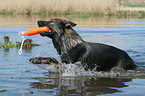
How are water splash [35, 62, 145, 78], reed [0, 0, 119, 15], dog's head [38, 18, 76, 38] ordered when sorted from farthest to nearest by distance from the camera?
reed [0, 0, 119, 15] → water splash [35, 62, 145, 78] → dog's head [38, 18, 76, 38]

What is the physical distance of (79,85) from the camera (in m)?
7.46

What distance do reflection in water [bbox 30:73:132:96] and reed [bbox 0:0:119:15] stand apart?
25.2 meters

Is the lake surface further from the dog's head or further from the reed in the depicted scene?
the reed

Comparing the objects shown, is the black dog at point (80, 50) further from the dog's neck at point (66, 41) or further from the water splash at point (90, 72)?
the water splash at point (90, 72)

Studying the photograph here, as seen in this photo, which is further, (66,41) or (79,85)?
(66,41)

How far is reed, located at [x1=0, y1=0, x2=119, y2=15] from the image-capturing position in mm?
33125

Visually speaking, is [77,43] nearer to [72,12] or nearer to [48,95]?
[48,95]

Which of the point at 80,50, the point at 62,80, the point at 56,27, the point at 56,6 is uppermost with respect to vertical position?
the point at 56,6

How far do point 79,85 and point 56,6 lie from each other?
26.0 meters

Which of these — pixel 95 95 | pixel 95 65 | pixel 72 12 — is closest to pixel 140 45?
pixel 95 65

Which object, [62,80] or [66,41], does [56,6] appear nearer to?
[66,41]

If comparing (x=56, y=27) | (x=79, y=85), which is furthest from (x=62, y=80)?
(x=56, y=27)

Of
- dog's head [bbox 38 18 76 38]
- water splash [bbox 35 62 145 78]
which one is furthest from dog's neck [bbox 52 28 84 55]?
water splash [bbox 35 62 145 78]

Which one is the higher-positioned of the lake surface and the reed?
the reed
